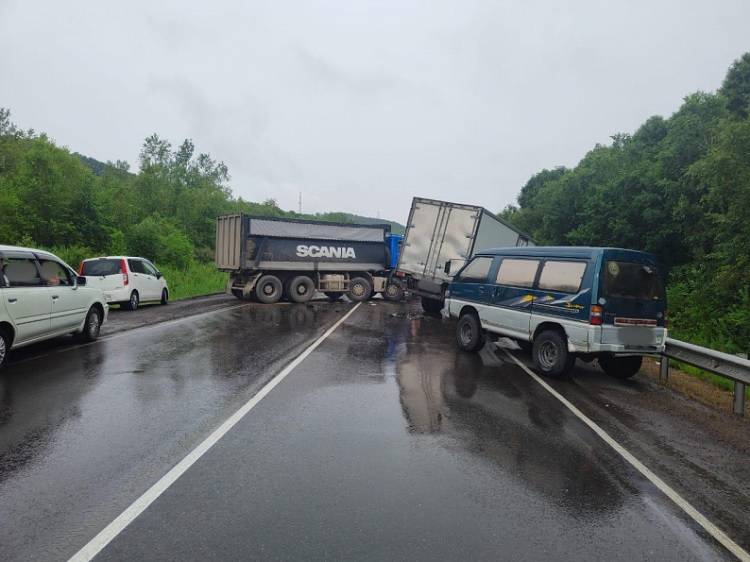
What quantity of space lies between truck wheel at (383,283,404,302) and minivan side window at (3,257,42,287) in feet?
53.7

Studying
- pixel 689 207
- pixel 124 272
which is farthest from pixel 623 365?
pixel 689 207

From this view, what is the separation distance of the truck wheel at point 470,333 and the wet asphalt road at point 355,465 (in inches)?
76.0

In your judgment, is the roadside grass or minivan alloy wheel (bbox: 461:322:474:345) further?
the roadside grass

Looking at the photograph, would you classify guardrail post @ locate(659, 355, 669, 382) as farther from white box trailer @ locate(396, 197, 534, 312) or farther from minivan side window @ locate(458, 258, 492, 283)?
white box trailer @ locate(396, 197, 534, 312)

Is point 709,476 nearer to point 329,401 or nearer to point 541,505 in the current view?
point 541,505

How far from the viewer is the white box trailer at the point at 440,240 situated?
17.5m

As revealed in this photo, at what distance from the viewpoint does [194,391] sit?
6887 millimetres

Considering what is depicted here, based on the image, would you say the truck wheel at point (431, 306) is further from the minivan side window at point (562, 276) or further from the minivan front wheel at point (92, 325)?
the minivan front wheel at point (92, 325)

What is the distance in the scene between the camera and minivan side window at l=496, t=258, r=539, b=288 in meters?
9.42

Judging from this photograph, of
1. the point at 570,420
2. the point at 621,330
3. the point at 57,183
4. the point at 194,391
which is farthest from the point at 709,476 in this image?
the point at 57,183

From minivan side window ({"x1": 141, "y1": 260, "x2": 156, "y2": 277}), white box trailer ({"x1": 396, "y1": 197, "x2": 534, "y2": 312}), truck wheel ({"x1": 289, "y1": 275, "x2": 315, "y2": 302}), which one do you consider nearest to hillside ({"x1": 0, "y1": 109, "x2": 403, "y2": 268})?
minivan side window ({"x1": 141, "y1": 260, "x2": 156, "y2": 277})

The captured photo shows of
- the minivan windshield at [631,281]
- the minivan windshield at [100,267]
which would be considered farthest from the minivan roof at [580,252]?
the minivan windshield at [100,267]

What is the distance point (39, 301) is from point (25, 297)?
0.43 m

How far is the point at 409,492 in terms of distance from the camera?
407cm
